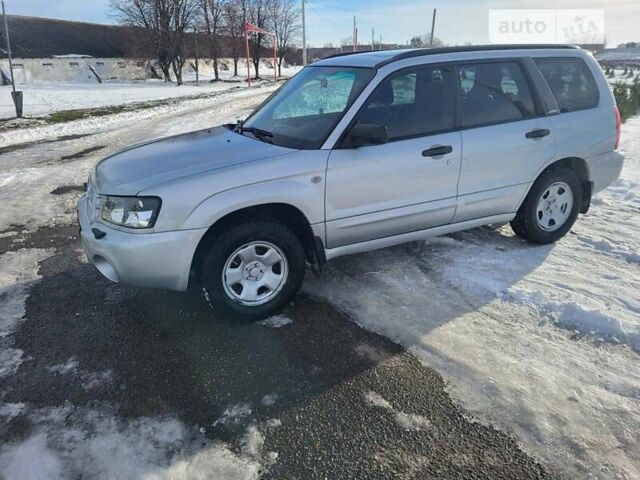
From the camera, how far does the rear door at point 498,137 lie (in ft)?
13.8

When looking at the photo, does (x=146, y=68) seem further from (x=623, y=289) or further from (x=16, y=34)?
(x=623, y=289)

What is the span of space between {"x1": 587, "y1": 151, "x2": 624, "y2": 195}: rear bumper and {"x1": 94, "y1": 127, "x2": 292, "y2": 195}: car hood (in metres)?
3.22

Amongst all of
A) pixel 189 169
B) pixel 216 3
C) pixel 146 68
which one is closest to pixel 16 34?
pixel 146 68

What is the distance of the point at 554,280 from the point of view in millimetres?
4207

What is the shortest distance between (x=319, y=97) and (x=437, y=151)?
119 centimetres

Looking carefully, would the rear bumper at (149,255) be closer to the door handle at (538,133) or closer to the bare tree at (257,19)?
the door handle at (538,133)

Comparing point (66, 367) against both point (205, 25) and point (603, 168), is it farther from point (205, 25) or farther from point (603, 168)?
point (205, 25)

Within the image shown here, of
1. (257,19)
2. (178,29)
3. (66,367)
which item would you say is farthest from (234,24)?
(66,367)

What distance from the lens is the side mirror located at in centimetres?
354

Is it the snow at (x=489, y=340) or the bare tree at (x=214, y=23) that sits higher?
the bare tree at (x=214, y=23)

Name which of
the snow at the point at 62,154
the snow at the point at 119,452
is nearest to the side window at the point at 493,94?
the snow at the point at 119,452

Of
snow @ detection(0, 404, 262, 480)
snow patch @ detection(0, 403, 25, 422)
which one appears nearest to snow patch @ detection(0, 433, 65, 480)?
snow @ detection(0, 404, 262, 480)

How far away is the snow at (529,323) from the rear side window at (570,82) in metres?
1.37

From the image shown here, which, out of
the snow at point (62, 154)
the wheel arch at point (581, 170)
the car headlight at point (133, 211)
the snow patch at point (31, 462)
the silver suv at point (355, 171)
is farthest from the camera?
the snow at point (62, 154)
